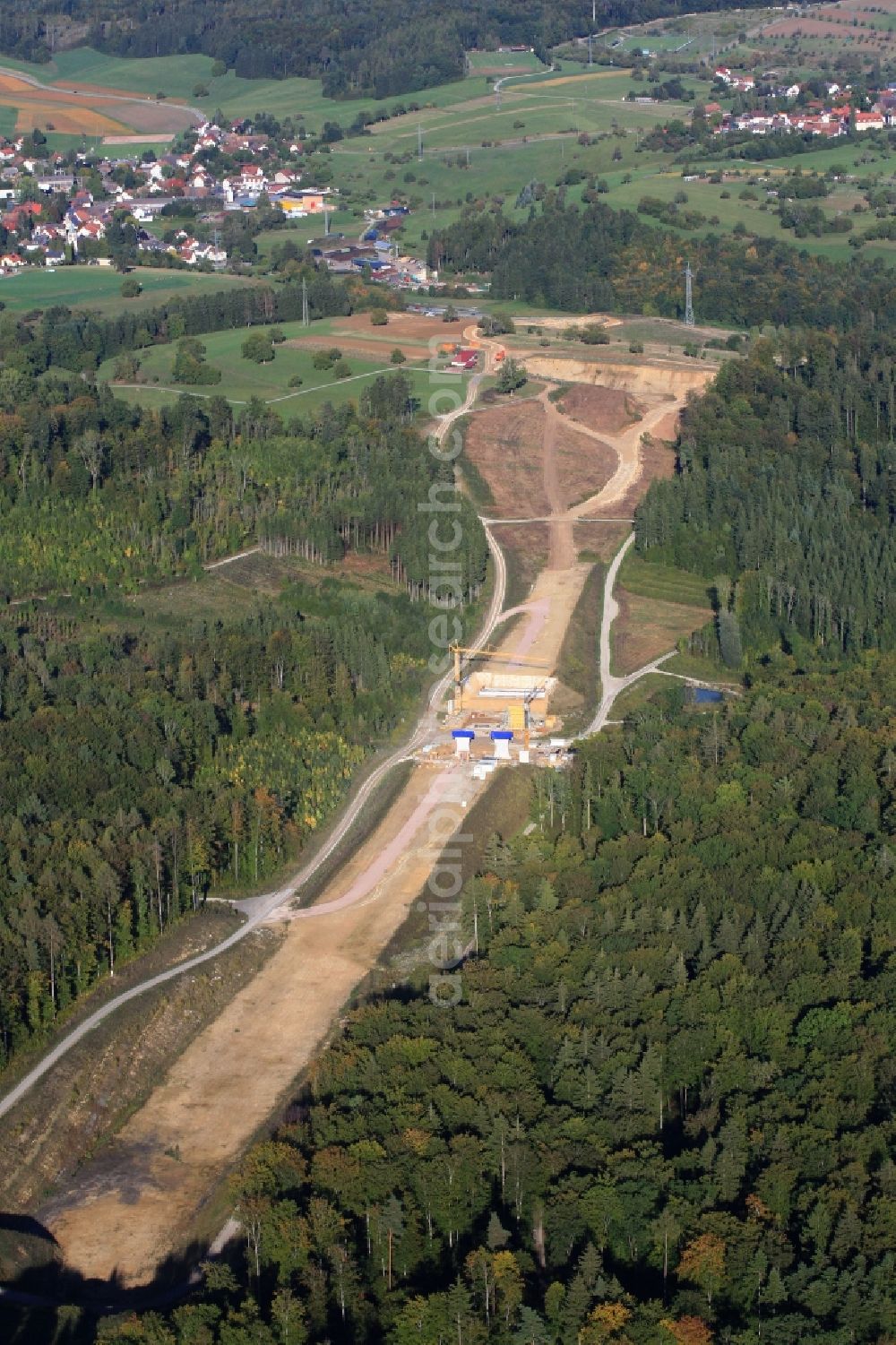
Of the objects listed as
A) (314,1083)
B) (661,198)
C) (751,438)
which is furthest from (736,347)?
(314,1083)

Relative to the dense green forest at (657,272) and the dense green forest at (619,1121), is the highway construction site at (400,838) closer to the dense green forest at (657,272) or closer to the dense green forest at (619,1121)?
the dense green forest at (619,1121)

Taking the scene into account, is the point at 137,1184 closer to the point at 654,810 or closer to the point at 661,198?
the point at 654,810

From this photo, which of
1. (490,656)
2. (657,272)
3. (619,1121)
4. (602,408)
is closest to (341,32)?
(657,272)

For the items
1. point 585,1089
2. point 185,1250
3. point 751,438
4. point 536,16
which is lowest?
point 185,1250

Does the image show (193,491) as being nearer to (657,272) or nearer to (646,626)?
(646,626)

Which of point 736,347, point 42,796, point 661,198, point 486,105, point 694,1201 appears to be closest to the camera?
point 694,1201
